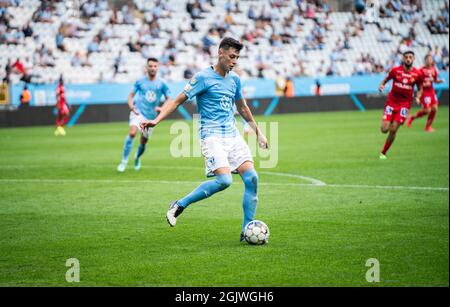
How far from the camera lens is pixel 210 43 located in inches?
1754

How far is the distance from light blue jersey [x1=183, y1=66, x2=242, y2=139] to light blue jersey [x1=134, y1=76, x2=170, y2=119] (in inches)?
347

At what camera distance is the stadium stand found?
130 ft

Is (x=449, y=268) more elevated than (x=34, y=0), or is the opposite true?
(x=34, y=0)

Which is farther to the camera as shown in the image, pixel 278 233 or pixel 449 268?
pixel 278 233

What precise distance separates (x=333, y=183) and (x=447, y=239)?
597 centimetres

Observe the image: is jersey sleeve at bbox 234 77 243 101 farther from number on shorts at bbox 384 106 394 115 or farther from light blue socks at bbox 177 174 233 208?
number on shorts at bbox 384 106 394 115

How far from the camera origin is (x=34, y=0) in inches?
1608

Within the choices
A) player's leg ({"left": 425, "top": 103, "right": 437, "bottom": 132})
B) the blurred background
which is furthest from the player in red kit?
player's leg ({"left": 425, "top": 103, "right": 437, "bottom": 132})

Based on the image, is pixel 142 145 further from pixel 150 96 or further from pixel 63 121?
pixel 63 121

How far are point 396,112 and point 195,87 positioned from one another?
11.3 m

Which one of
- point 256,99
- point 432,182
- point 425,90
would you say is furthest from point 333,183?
point 256,99

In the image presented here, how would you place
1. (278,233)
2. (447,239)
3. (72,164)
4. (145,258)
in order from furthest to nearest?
(72,164) → (278,233) → (447,239) → (145,258)
